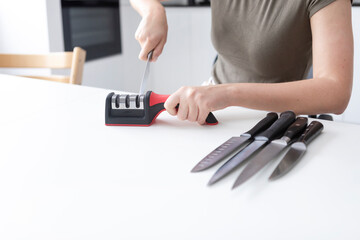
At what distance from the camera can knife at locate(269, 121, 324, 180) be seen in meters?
0.65

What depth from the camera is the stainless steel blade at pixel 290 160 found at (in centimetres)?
65

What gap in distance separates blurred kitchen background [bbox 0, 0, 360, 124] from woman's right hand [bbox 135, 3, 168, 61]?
129 centimetres

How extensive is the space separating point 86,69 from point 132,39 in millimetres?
498

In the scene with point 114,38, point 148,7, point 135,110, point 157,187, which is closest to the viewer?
point 157,187

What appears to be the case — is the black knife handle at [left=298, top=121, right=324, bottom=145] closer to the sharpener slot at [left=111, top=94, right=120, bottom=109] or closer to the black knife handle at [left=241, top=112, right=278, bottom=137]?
the black knife handle at [left=241, top=112, right=278, bottom=137]

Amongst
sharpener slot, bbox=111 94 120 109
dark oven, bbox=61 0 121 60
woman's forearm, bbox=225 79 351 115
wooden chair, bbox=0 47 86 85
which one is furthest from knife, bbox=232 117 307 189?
dark oven, bbox=61 0 121 60

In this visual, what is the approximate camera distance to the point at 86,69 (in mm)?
2664

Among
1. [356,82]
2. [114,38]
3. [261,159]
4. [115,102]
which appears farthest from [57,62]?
[356,82]

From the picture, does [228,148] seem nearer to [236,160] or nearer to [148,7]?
[236,160]

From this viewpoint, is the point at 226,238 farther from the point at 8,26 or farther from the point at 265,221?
the point at 8,26

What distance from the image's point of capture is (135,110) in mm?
878

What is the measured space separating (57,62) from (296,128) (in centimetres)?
98

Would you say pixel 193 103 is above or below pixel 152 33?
below

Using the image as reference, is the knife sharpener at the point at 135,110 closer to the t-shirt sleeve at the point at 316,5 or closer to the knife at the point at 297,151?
the knife at the point at 297,151
